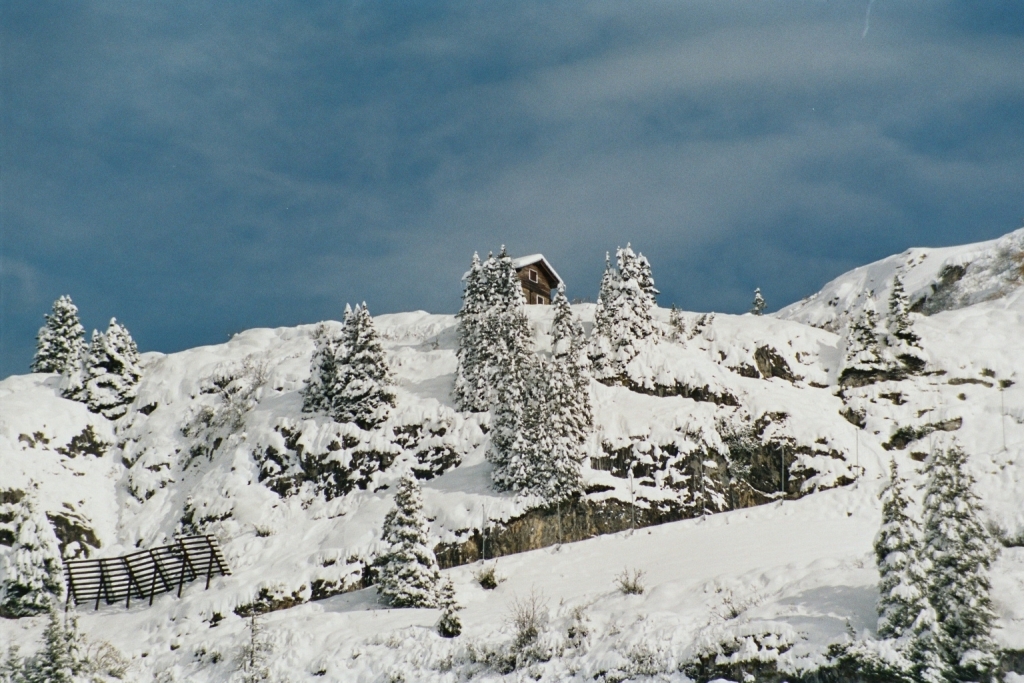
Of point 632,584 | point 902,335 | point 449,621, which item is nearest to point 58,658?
point 449,621

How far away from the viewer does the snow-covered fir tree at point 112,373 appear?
195 feet

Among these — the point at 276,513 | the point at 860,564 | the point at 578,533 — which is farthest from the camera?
the point at 276,513

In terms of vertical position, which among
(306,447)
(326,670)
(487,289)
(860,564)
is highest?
(487,289)

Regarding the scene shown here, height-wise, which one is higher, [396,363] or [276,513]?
[396,363]

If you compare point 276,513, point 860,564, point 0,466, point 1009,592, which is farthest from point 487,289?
point 1009,592

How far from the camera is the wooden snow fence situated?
39250 millimetres

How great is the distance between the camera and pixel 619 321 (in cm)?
5978

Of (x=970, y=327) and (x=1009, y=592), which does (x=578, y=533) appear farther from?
(x=970, y=327)

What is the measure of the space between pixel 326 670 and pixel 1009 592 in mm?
22596

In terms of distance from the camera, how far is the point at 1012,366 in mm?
55562

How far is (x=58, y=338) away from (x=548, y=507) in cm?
5042

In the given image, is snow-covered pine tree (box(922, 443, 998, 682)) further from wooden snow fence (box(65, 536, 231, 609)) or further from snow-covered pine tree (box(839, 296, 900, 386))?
snow-covered pine tree (box(839, 296, 900, 386))

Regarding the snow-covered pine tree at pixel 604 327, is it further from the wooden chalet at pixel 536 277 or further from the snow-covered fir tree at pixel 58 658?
the snow-covered fir tree at pixel 58 658

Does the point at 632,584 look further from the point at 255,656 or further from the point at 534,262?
the point at 534,262
